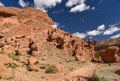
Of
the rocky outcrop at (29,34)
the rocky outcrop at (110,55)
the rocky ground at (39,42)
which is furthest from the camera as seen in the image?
the rocky outcrop at (110,55)

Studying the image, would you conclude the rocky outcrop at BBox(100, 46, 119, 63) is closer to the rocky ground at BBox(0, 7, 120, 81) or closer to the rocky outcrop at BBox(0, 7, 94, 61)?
the rocky ground at BBox(0, 7, 120, 81)

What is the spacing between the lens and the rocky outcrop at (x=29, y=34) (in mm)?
47656

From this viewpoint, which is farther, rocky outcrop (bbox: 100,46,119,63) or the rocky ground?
rocky outcrop (bbox: 100,46,119,63)

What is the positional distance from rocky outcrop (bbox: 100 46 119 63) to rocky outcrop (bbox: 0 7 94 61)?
5.84 m

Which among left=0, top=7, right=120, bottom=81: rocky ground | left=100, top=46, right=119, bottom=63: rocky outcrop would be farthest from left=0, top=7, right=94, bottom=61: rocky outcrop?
left=100, top=46, right=119, bottom=63: rocky outcrop

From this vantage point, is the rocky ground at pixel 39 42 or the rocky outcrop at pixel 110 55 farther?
the rocky outcrop at pixel 110 55

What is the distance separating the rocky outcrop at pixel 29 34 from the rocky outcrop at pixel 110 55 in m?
5.84

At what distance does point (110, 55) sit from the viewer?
198 feet

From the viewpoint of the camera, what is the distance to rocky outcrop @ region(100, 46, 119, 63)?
5971cm

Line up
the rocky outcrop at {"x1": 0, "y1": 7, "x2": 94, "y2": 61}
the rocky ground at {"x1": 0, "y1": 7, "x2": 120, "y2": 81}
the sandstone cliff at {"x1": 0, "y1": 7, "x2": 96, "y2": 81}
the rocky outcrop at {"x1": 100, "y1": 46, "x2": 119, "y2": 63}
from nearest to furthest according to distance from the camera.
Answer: the rocky ground at {"x1": 0, "y1": 7, "x2": 120, "y2": 81}
the sandstone cliff at {"x1": 0, "y1": 7, "x2": 96, "y2": 81}
the rocky outcrop at {"x1": 0, "y1": 7, "x2": 94, "y2": 61}
the rocky outcrop at {"x1": 100, "y1": 46, "x2": 119, "y2": 63}

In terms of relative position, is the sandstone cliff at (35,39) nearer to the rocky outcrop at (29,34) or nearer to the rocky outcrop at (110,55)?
the rocky outcrop at (29,34)

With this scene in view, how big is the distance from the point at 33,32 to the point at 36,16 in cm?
615

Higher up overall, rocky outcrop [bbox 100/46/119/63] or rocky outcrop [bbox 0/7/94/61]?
rocky outcrop [bbox 0/7/94/61]

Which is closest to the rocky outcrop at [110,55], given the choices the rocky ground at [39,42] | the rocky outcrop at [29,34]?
the rocky ground at [39,42]
